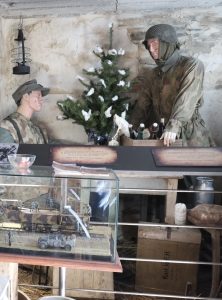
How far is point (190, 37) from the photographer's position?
9.35 feet

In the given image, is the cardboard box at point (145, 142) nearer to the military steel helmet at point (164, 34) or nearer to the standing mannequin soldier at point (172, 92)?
the standing mannequin soldier at point (172, 92)

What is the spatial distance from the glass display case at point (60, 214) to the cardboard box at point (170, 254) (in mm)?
1122

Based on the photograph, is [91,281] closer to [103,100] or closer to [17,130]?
[17,130]

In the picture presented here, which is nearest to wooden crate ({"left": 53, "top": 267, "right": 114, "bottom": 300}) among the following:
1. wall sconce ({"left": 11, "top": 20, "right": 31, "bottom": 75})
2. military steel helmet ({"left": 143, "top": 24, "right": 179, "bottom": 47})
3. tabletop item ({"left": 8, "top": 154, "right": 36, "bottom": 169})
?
tabletop item ({"left": 8, "top": 154, "right": 36, "bottom": 169})

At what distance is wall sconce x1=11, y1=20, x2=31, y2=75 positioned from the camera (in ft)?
9.62

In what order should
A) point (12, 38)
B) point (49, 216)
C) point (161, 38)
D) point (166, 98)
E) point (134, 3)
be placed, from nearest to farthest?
point (49, 216), point (161, 38), point (166, 98), point (134, 3), point (12, 38)

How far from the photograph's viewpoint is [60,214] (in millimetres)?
1154

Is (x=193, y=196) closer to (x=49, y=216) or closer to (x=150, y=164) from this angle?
(x=150, y=164)

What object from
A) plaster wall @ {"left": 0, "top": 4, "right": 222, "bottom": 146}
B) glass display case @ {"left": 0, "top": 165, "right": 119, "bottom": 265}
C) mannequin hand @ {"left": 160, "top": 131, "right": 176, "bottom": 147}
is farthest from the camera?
plaster wall @ {"left": 0, "top": 4, "right": 222, "bottom": 146}

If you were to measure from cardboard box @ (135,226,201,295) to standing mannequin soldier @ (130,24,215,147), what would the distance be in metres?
0.63

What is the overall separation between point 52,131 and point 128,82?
0.86 metres

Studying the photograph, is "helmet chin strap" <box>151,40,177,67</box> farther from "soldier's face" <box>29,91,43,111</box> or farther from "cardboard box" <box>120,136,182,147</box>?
"soldier's face" <box>29,91,43,111</box>

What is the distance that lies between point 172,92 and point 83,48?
1.04m

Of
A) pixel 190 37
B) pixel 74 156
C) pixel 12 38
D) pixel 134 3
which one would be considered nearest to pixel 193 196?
pixel 74 156
